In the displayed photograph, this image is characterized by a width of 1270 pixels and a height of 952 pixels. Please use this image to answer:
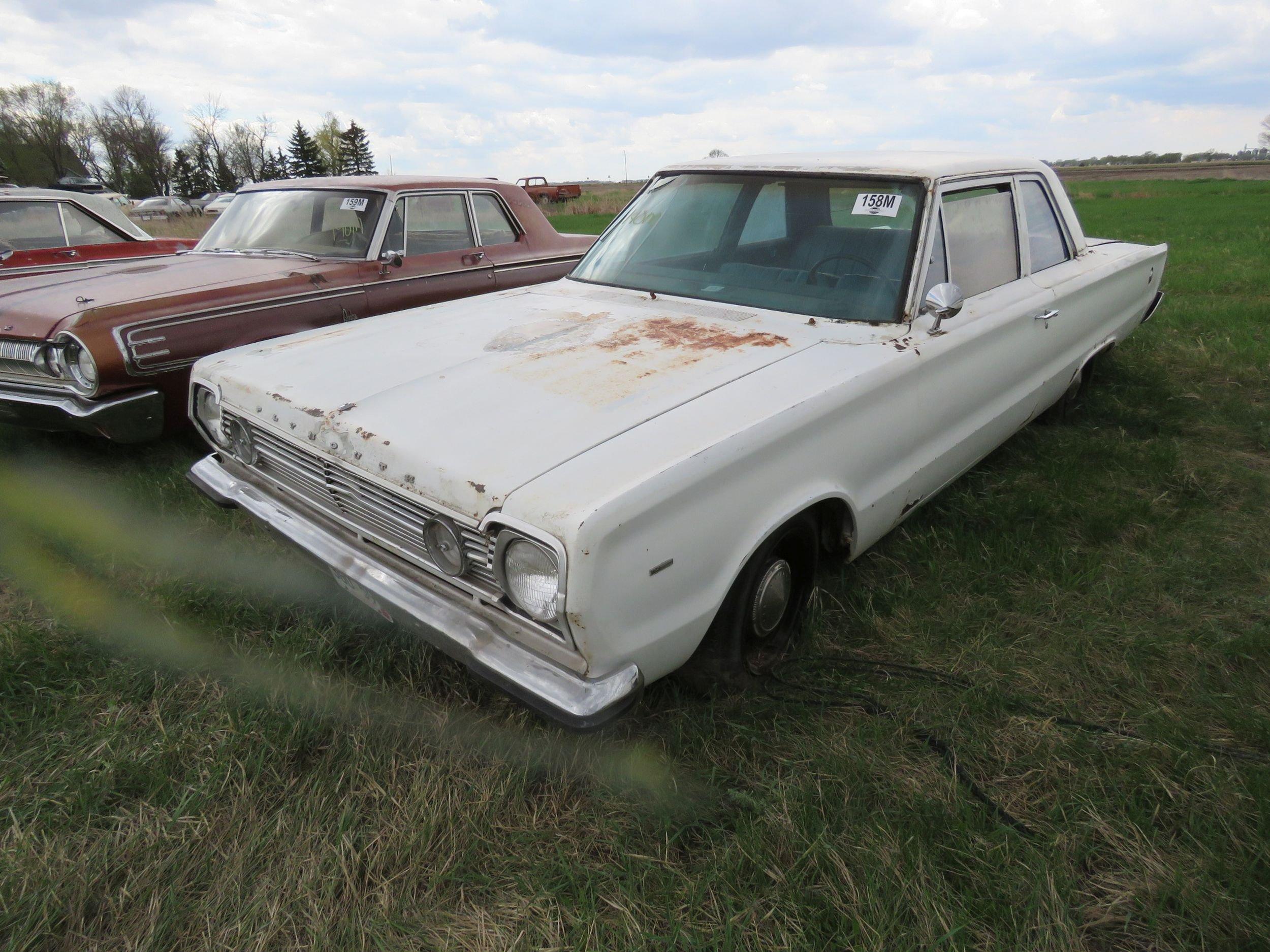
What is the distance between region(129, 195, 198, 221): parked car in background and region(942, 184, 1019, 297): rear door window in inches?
1448

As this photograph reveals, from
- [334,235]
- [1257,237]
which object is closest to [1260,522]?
[334,235]

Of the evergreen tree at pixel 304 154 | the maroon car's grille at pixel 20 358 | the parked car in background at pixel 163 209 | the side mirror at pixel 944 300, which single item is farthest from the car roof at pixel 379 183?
the evergreen tree at pixel 304 154

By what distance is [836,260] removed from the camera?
2.84 metres

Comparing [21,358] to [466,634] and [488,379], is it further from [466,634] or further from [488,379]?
[466,634]

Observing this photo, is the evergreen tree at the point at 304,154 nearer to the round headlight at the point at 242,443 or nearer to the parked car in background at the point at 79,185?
the parked car in background at the point at 79,185

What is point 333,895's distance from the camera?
1727 mm

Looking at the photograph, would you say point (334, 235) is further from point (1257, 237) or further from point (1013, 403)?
point (1257, 237)

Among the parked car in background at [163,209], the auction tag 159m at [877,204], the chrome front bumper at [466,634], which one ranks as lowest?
the parked car in background at [163,209]

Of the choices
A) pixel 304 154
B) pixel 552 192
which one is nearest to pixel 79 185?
pixel 552 192

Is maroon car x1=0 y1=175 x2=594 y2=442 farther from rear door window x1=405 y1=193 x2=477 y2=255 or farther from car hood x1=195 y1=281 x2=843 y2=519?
car hood x1=195 y1=281 x2=843 y2=519

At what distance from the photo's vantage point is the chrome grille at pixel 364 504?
183 cm

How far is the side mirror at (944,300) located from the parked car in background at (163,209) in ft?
122

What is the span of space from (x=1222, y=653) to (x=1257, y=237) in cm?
1269

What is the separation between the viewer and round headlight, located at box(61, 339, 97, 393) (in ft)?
11.5
